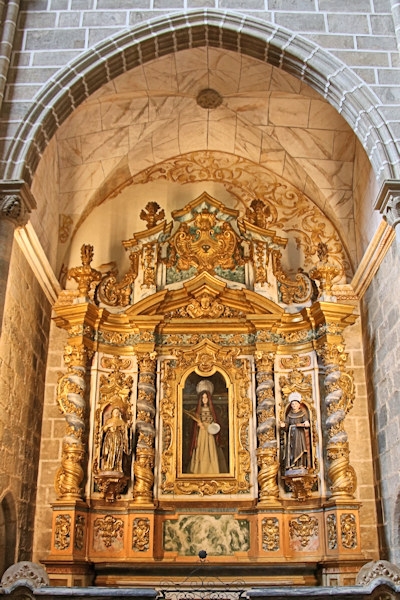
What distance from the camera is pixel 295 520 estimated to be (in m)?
9.01

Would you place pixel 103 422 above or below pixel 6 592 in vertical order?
above

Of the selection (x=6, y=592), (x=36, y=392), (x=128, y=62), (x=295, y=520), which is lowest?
(x=6, y=592)

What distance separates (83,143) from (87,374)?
128 inches

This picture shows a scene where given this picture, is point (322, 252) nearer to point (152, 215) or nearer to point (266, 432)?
point (152, 215)

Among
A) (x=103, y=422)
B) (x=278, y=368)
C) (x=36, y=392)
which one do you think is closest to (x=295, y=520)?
(x=278, y=368)

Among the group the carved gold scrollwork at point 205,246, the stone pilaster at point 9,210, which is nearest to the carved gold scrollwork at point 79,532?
the stone pilaster at point 9,210

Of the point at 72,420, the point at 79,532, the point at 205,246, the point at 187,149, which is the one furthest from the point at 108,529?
the point at 187,149

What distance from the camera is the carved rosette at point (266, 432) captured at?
9.07 m

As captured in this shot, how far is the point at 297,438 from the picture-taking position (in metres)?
9.20

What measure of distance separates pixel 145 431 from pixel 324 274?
124 inches

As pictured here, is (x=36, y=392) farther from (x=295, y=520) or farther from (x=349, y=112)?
(x=349, y=112)

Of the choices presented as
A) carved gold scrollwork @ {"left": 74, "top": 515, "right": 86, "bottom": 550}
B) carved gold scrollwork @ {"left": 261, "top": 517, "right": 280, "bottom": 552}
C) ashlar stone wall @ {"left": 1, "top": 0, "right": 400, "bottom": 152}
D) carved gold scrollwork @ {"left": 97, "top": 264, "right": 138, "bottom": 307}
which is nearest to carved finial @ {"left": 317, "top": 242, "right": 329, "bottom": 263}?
carved gold scrollwork @ {"left": 97, "top": 264, "right": 138, "bottom": 307}

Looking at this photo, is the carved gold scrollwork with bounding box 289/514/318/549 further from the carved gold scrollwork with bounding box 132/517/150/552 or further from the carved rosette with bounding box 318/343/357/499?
the carved gold scrollwork with bounding box 132/517/150/552

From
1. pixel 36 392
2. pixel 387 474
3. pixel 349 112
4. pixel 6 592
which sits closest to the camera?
pixel 6 592
